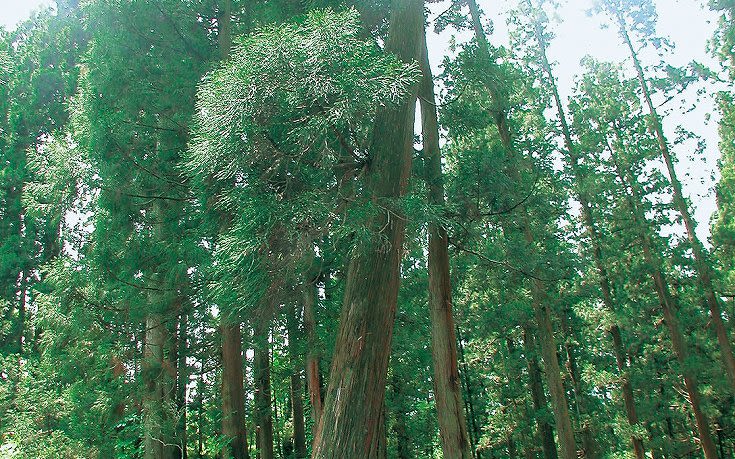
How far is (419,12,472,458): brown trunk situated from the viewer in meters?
6.11

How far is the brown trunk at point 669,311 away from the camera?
12.0 m

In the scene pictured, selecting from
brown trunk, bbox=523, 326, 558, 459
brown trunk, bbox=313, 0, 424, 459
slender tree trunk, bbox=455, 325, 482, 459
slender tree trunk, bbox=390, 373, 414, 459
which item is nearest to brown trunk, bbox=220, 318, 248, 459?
brown trunk, bbox=313, 0, 424, 459

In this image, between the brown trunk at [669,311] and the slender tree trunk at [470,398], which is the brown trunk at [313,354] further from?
the slender tree trunk at [470,398]

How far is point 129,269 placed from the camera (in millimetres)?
7004

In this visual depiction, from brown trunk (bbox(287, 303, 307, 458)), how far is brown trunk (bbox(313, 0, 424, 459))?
2.86 m

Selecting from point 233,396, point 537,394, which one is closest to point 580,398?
point 537,394

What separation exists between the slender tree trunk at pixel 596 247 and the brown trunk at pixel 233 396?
30.1ft

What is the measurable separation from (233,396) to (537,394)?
34.7ft

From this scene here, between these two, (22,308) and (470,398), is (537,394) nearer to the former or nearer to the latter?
(470,398)

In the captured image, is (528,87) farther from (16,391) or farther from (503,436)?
(16,391)

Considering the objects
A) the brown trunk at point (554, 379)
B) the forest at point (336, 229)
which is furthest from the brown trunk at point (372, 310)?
the brown trunk at point (554, 379)

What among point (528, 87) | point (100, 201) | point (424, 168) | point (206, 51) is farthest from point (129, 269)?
point (528, 87)

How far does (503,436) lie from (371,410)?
13.6 metres

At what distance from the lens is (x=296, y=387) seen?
13.5 metres
